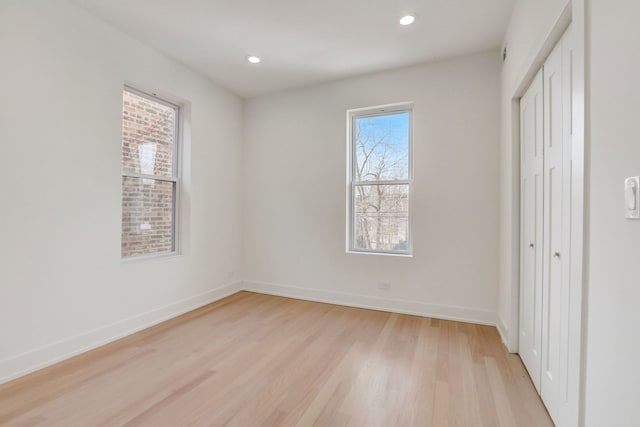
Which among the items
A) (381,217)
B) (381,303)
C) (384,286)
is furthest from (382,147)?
(381,303)

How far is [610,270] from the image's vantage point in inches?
37.0

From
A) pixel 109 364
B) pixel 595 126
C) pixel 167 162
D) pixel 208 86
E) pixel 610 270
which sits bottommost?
pixel 109 364

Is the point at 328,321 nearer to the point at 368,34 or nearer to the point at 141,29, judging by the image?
the point at 368,34

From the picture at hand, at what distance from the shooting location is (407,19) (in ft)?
8.20

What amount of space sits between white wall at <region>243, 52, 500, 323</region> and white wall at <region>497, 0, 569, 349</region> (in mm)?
207

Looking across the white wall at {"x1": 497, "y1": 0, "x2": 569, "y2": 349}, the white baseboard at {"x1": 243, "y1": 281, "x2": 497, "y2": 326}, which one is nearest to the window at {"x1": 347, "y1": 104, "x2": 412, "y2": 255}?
the white baseboard at {"x1": 243, "y1": 281, "x2": 497, "y2": 326}

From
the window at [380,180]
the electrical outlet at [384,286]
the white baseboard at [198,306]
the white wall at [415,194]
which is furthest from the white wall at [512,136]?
the electrical outlet at [384,286]

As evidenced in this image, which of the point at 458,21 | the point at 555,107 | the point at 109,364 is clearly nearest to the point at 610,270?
the point at 555,107

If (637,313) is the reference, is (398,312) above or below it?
below

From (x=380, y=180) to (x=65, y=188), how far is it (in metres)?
3.09

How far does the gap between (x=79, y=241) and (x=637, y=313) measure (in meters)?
3.32

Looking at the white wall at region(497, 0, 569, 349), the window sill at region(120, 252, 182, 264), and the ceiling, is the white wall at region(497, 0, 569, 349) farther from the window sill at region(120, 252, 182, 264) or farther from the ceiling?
the window sill at region(120, 252, 182, 264)

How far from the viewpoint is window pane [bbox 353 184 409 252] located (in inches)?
137

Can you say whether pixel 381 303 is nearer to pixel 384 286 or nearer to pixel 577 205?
pixel 384 286
